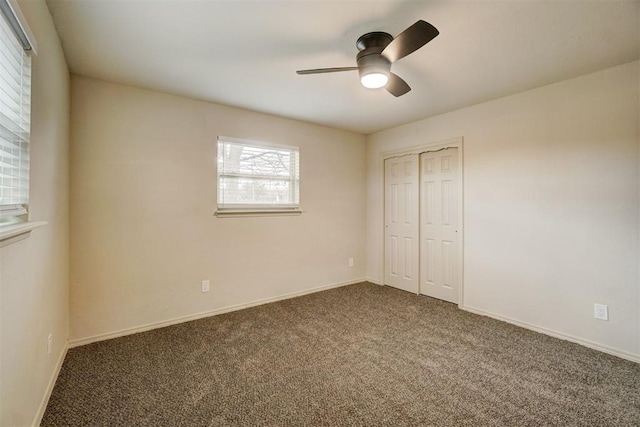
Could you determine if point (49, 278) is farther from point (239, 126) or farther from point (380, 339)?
point (380, 339)

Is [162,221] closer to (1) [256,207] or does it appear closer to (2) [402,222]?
(1) [256,207]

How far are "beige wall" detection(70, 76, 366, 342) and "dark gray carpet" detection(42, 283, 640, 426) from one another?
38cm

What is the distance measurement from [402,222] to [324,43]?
2.79m

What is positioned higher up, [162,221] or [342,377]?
[162,221]

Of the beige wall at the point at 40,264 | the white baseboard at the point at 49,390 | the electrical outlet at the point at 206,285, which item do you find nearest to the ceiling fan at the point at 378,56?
the beige wall at the point at 40,264


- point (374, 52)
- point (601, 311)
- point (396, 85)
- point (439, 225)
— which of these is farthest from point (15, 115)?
point (601, 311)

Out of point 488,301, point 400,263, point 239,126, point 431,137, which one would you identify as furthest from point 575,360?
point 239,126

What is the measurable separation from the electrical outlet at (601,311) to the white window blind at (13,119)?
3.99m

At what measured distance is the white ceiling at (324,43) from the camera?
1.70 metres

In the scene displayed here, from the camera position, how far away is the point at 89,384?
1.95m

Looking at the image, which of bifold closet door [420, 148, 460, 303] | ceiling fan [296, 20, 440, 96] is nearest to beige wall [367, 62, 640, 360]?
bifold closet door [420, 148, 460, 303]

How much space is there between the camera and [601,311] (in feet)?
8.04

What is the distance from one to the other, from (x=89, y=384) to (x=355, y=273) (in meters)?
3.39

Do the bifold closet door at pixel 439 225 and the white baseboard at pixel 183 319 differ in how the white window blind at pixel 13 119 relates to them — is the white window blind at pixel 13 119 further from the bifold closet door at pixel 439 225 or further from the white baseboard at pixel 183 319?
the bifold closet door at pixel 439 225
